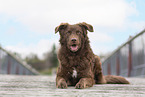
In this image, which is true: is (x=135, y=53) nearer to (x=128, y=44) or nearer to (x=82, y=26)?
(x=128, y=44)

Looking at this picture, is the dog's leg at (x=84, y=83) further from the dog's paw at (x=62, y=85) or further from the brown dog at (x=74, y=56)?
the dog's paw at (x=62, y=85)

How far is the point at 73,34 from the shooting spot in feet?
15.7

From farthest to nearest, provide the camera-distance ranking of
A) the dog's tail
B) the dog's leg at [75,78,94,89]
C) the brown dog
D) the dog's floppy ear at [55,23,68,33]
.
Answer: the dog's tail
the dog's floppy ear at [55,23,68,33]
the brown dog
the dog's leg at [75,78,94,89]

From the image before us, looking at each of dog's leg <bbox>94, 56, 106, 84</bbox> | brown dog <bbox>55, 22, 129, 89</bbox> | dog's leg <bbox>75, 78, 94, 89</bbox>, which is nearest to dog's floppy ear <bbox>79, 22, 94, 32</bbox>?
brown dog <bbox>55, 22, 129, 89</bbox>

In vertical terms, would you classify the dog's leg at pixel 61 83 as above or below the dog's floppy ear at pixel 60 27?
below

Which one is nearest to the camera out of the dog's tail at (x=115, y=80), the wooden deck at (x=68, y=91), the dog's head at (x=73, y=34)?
the wooden deck at (x=68, y=91)

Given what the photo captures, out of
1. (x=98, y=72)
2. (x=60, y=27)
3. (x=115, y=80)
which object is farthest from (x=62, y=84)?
(x=115, y=80)

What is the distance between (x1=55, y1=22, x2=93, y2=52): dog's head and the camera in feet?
15.5

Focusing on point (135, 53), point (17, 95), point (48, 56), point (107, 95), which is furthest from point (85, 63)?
point (48, 56)

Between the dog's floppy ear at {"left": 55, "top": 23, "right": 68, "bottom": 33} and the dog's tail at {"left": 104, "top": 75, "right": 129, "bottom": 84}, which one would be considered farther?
the dog's tail at {"left": 104, "top": 75, "right": 129, "bottom": 84}

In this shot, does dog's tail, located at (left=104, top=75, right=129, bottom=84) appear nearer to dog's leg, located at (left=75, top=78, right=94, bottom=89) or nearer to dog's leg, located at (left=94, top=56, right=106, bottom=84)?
dog's leg, located at (left=94, top=56, right=106, bottom=84)

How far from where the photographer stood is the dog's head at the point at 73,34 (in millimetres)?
4723

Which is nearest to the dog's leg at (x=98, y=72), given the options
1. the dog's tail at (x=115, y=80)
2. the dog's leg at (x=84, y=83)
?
the dog's tail at (x=115, y=80)

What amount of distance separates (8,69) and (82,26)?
59.5 feet
